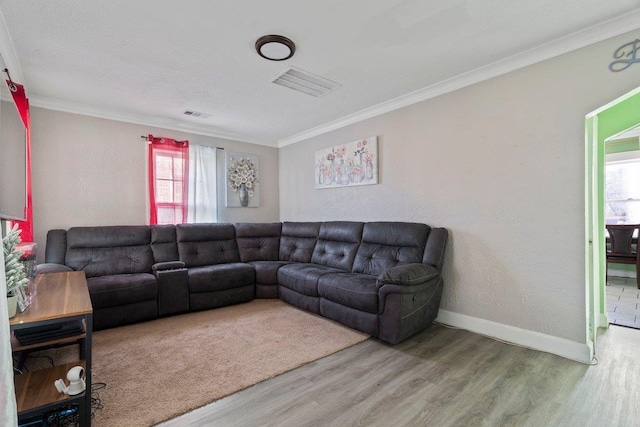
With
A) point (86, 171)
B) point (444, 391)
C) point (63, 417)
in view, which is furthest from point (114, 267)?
point (444, 391)

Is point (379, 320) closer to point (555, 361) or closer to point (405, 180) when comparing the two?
point (555, 361)

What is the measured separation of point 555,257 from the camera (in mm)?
2330

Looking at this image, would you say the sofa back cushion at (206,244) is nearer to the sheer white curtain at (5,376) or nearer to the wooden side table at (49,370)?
the wooden side table at (49,370)

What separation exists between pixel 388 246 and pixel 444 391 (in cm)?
158

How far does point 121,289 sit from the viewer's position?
293 cm

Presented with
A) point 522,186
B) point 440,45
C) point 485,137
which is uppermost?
point 440,45

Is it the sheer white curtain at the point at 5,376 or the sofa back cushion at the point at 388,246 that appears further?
the sofa back cushion at the point at 388,246

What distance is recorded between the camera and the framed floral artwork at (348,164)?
3717mm

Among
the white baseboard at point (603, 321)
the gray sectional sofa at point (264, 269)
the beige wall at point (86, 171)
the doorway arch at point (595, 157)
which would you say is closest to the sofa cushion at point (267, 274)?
the gray sectional sofa at point (264, 269)

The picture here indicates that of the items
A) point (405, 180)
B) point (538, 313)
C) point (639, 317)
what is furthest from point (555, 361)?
point (405, 180)

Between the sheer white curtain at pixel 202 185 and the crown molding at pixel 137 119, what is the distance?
260mm

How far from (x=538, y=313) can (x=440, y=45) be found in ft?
7.52

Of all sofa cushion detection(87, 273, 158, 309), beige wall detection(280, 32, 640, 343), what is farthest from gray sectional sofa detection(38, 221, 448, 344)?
beige wall detection(280, 32, 640, 343)

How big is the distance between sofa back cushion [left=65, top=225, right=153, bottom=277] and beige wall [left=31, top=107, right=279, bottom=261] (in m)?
0.33
